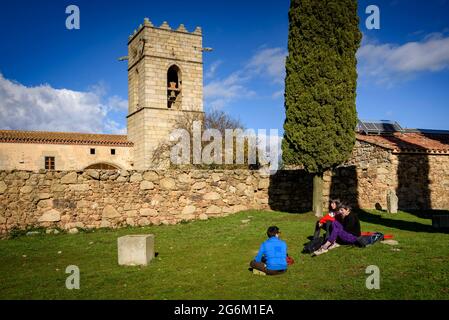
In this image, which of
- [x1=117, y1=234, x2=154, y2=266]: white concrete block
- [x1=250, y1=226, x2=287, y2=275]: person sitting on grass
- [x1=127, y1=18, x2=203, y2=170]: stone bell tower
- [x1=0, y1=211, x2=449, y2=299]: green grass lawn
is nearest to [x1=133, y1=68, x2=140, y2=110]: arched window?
[x1=127, y1=18, x2=203, y2=170]: stone bell tower

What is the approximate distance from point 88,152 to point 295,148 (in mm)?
27643

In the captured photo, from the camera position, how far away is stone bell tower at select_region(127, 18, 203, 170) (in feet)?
125

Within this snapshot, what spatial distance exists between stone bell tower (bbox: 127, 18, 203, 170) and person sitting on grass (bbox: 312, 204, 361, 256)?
95.7 ft

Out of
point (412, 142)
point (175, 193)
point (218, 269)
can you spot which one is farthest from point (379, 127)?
point (218, 269)

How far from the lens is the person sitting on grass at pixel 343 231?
9.28 meters

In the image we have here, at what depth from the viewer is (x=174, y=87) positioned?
41062 mm

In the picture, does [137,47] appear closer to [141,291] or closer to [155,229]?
[155,229]

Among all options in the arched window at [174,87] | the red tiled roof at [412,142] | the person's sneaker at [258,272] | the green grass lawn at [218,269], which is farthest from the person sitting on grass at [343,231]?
the arched window at [174,87]

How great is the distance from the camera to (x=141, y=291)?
678 cm

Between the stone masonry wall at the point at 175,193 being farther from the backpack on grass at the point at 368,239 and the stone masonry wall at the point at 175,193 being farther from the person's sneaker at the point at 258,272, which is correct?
the person's sneaker at the point at 258,272

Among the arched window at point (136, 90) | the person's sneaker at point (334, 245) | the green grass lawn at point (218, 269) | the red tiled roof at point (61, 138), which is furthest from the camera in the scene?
the arched window at point (136, 90)

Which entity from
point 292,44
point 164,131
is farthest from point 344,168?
point 164,131

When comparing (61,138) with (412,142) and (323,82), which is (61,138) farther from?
(412,142)

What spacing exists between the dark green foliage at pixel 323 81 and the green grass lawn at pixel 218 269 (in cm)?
351
